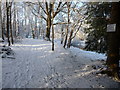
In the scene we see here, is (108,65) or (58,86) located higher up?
(108,65)

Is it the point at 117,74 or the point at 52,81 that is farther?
the point at 117,74

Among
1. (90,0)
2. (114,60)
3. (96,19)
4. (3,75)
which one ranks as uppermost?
(90,0)

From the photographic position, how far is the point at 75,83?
17.4ft

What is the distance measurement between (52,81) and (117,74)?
2894 millimetres

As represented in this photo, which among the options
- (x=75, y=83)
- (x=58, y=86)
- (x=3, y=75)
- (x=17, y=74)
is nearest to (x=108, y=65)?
(x=75, y=83)

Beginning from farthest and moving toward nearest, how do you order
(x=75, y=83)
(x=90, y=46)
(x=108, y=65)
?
1. (x=90, y=46)
2. (x=108, y=65)
3. (x=75, y=83)

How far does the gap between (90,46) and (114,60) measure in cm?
409

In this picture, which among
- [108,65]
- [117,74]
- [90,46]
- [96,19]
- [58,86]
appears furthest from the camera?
[90,46]

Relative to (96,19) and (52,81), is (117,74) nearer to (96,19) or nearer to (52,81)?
(52,81)

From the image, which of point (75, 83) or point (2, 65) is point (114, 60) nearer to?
point (75, 83)

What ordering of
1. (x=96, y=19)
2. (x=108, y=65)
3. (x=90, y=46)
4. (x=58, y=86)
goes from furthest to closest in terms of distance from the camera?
1. (x=90, y=46)
2. (x=96, y=19)
3. (x=108, y=65)
4. (x=58, y=86)

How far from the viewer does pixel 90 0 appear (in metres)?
8.87

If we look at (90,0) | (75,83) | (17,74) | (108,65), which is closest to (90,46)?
(90,0)

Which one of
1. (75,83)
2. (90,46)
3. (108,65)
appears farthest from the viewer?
(90,46)
